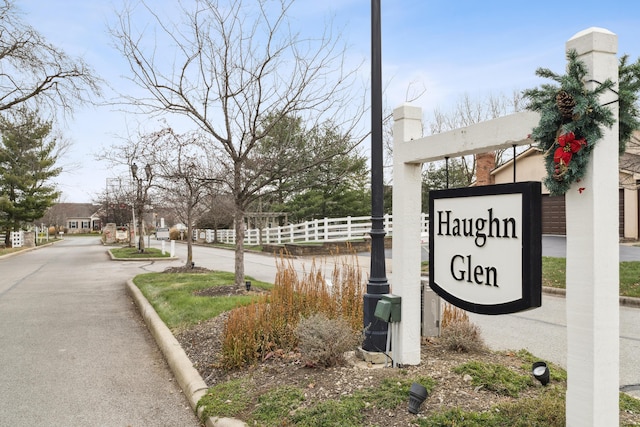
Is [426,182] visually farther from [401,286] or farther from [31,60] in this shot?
[401,286]

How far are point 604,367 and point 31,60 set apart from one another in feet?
46.5

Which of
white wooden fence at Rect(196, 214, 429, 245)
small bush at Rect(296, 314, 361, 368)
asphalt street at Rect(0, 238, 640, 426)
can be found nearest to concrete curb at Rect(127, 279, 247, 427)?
asphalt street at Rect(0, 238, 640, 426)

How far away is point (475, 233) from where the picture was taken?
3.32 meters

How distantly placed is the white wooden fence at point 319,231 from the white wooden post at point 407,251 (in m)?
17.4

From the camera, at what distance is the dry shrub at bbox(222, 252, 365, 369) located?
496cm

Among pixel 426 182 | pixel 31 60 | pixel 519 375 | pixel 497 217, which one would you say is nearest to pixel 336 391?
pixel 519 375

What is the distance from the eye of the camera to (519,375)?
3.99 m

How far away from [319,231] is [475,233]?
30.3 meters

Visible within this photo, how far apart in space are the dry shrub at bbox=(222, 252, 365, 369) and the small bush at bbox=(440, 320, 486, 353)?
3.42ft

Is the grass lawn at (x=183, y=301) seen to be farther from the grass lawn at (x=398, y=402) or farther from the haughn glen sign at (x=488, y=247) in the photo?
the haughn glen sign at (x=488, y=247)

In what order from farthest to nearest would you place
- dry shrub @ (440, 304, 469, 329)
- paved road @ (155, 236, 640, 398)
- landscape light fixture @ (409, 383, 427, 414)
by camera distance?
paved road @ (155, 236, 640, 398) < dry shrub @ (440, 304, 469, 329) < landscape light fixture @ (409, 383, 427, 414)

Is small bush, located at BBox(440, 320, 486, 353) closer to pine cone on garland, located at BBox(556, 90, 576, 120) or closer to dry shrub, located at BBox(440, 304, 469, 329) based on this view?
dry shrub, located at BBox(440, 304, 469, 329)

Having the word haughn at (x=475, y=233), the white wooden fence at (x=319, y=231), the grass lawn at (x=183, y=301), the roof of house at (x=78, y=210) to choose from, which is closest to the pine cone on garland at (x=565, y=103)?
the word haughn at (x=475, y=233)

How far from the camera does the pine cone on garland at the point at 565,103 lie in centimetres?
256
